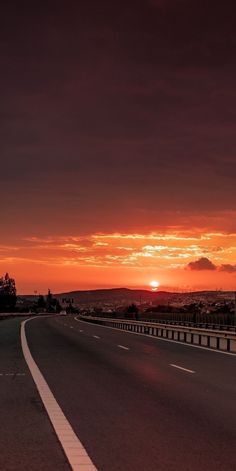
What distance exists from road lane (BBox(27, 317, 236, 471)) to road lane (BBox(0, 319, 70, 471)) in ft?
1.35

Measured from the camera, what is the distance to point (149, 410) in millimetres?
10852

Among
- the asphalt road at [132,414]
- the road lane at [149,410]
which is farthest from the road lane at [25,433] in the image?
the road lane at [149,410]

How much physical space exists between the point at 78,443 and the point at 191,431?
5.69ft

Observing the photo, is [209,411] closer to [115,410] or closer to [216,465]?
[115,410]

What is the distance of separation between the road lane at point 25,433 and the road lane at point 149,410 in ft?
1.35

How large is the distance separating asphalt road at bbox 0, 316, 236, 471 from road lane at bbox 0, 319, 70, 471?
0.01 m

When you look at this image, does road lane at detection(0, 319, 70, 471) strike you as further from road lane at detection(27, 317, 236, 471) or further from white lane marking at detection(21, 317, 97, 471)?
road lane at detection(27, 317, 236, 471)

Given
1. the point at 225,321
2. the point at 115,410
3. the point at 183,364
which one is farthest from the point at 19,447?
the point at 225,321

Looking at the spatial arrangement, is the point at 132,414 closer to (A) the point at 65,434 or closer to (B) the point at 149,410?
(B) the point at 149,410

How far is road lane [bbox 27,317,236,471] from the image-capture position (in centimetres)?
735

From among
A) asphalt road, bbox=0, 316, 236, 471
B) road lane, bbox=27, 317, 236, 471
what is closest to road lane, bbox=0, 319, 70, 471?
asphalt road, bbox=0, 316, 236, 471

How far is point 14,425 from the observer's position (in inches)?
365

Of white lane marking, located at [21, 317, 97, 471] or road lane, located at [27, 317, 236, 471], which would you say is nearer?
white lane marking, located at [21, 317, 97, 471]

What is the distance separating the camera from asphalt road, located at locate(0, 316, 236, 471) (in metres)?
7.28
